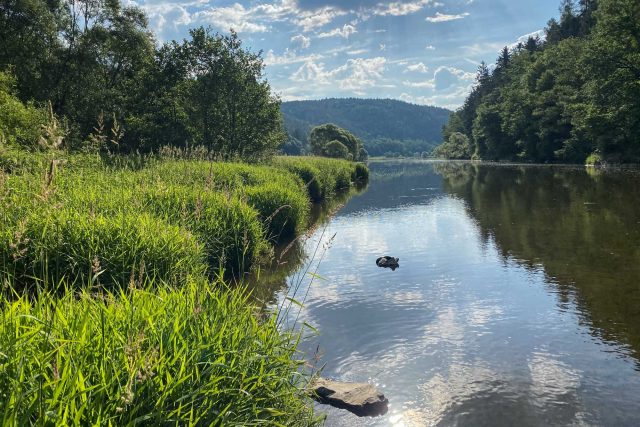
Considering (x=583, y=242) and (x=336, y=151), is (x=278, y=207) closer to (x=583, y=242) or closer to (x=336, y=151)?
(x=583, y=242)

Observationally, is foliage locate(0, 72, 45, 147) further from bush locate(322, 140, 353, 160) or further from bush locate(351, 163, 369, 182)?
bush locate(322, 140, 353, 160)

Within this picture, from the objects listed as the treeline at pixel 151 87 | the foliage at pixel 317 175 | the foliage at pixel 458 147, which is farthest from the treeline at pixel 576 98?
the treeline at pixel 151 87

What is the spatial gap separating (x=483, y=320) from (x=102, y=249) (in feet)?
24.1

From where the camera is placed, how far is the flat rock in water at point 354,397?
20.0 ft

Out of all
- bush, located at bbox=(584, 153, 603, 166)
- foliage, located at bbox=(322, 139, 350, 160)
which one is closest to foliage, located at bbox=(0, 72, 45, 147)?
bush, located at bbox=(584, 153, 603, 166)

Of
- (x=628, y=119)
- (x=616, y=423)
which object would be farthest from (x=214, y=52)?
(x=628, y=119)

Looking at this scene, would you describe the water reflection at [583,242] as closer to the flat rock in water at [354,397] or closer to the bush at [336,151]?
the flat rock in water at [354,397]

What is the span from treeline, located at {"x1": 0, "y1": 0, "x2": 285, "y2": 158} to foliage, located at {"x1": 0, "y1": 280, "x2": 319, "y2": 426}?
28.0 m

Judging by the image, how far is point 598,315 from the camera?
922 cm

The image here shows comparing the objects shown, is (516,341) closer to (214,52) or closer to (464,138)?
(214,52)

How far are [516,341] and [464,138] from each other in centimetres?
15537

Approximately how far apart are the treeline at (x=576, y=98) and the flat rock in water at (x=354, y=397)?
55.8 metres

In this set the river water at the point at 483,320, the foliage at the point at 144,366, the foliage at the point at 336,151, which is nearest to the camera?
the foliage at the point at 144,366

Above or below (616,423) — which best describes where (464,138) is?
above
